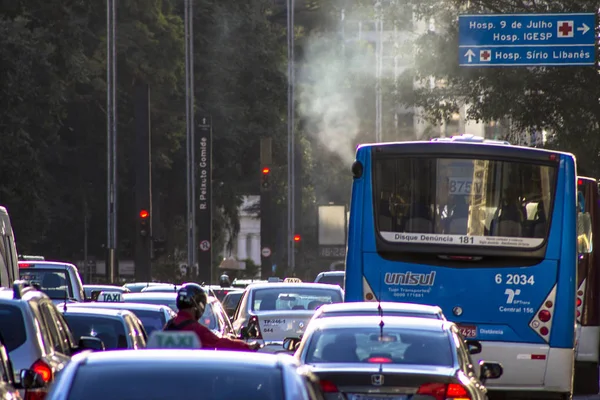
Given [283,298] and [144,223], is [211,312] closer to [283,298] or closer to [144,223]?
[283,298]

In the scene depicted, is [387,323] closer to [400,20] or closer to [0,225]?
[0,225]

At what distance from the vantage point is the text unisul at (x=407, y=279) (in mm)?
17484

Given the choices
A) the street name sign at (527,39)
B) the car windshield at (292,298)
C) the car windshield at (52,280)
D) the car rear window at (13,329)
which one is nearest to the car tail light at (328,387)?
the car rear window at (13,329)

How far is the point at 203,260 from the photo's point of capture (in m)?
66.2

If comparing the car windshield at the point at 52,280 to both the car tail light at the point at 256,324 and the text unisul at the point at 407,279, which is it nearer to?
the car tail light at the point at 256,324

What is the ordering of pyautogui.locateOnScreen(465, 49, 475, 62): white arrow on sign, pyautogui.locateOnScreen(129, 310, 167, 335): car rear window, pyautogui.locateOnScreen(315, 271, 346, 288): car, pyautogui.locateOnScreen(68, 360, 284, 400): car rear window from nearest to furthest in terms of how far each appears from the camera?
pyautogui.locateOnScreen(68, 360, 284, 400): car rear window < pyautogui.locateOnScreen(129, 310, 167, 335): car rear window < pyautogui.locateOnScreen(315, 271, 346, 288): car < pyautogui.locateOnScreen(465, 49, 475, 62): white arrow on sign

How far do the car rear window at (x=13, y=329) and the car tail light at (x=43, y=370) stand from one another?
0.68 feet

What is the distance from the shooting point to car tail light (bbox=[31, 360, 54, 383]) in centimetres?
1117

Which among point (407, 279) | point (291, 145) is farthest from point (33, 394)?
point (291, 145)

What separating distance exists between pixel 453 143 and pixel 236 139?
188ft

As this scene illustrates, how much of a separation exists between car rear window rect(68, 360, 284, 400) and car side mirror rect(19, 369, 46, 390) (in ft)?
9.85

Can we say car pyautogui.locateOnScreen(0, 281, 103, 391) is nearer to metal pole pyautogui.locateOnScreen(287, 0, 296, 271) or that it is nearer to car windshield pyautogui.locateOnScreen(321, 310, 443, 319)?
car windshield pyautogui.locateOnScreen(321, 310, 443, 319)

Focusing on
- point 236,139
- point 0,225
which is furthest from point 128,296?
point 236,139

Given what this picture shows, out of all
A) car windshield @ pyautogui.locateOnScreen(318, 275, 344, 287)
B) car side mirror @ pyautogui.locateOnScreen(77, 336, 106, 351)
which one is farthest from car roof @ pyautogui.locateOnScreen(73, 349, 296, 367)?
car windshield @ pyautogui.locateOnScreen(318, 275, 344, 287)
